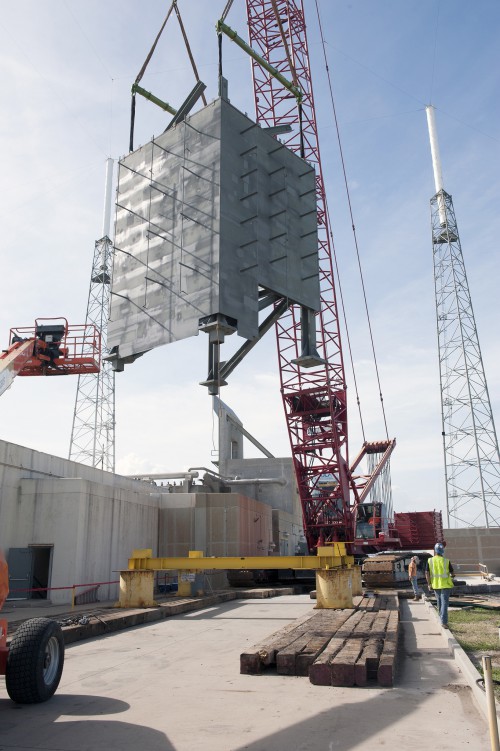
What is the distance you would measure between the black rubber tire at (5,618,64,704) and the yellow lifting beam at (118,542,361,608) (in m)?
9.79

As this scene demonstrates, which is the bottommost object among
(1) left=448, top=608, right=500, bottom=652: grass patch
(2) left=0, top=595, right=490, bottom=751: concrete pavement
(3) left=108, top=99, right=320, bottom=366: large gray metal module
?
(1) left=448, top=608, right=500, bottom=652: grass patch

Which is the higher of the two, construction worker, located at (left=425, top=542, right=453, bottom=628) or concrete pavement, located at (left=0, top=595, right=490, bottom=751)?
construction worker, located at (left=425, top=542, right=453, bottom=628)

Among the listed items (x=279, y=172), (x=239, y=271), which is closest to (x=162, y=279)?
(x=239, y=271)

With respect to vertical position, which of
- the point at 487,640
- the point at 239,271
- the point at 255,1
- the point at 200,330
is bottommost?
the point at 487,640

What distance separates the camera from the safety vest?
13.6 m

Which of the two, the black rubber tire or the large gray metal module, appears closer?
the black rubber tire

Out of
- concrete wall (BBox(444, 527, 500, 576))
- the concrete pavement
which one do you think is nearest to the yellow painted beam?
the concrete pavement

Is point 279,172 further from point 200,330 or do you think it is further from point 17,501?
point 17,501

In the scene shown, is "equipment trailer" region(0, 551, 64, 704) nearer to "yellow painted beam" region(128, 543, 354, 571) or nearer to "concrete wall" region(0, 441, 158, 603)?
"yellow painted beam" region(128, 543, 354, 571)

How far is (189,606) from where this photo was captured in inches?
731

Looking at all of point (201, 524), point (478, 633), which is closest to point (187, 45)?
point (478, 633)

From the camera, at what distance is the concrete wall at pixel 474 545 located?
1730 inches

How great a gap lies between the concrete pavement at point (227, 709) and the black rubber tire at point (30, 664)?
173mm

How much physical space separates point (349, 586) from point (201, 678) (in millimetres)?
8161
